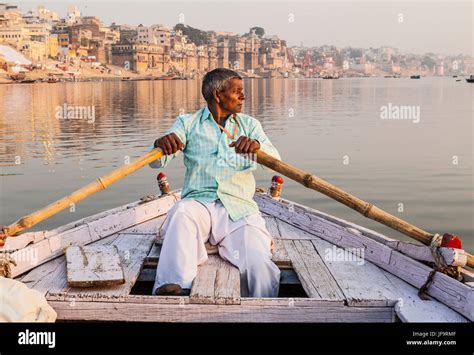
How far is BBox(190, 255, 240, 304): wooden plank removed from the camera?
10.6 ft

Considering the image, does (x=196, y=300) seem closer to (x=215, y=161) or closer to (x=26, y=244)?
(x=215, y=161)

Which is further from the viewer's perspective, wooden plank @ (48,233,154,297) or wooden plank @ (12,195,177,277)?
wooden plank @ (12,195,177,277)

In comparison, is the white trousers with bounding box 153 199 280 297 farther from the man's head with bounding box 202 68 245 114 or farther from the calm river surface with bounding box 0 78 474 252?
the calm river surface with bounding box 0 78 474 252

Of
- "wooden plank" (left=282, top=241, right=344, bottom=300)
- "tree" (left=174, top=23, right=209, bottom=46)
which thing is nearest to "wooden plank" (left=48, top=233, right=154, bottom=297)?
"wooden plank" (left=282, top=241, right=344, bottom=300)

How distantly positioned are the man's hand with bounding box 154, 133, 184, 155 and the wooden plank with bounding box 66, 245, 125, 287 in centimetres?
77

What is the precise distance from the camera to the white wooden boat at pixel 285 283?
321 cm

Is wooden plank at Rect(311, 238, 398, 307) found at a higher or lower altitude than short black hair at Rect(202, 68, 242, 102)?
lower

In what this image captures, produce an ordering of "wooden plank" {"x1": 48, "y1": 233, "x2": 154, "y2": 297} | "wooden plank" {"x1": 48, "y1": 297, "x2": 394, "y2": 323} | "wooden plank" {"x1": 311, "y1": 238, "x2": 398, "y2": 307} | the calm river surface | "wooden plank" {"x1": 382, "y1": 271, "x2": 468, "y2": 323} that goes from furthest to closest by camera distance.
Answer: the calm river surface < "wooden plank" {"x1": 48, "y1": 233, "x2": 154, "y2": 297} < "wooden plank" {"x1": 311, "y1": 238, "x2": 398, "y2": 307} < "wooden plank" {"x1": 48, "y1": 297, "x2": 394, "y2": 323} < "wooden plank" {"x1": 382, "y1": 271, "x2": 468, "y2": 323}

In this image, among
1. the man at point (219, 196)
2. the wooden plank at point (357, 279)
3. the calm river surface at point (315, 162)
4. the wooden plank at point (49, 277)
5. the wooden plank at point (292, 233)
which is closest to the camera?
the wooden plank at point (357, 279)

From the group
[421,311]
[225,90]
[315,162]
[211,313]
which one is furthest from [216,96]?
[315,162]

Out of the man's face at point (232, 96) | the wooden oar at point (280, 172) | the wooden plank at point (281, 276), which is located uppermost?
the man's face at point (232, 96)

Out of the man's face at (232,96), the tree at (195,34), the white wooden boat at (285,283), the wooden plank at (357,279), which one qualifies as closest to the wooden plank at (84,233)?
the white wooden boat at (285,283)

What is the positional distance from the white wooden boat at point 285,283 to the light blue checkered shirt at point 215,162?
441 mm

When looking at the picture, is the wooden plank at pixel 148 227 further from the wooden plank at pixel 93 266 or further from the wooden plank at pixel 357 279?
the wooden plank at pixel 357 279
